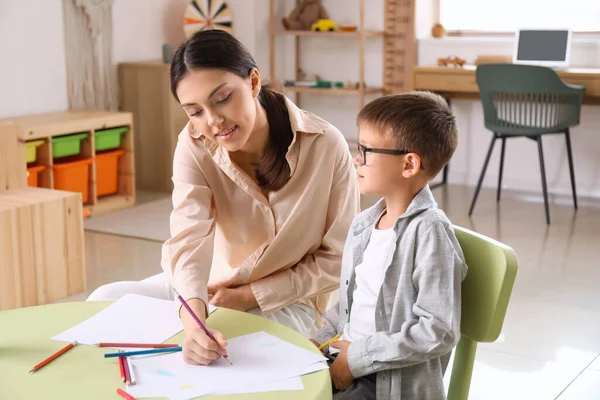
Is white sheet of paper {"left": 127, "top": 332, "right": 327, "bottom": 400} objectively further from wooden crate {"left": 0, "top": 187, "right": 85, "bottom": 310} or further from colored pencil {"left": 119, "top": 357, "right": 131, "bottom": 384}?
wooden crate {"left": 0, "top": 187, "right": 85, "bottom": 310}

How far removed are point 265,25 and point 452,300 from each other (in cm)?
506

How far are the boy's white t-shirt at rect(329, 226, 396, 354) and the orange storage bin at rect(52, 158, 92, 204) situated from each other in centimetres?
324

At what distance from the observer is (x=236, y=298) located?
1.73 meters

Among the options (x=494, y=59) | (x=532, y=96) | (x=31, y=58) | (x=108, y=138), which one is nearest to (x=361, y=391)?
(x=532, y=96)

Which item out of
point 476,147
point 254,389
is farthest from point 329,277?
point 476,147

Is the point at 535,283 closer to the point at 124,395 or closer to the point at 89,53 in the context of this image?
the point at 124,395

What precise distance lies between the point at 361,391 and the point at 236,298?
415 millimetres

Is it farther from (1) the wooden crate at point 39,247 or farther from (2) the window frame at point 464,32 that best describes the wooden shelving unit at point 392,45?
(1) the wooden crate at point 39,247

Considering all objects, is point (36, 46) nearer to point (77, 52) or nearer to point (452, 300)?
point (77, 52)

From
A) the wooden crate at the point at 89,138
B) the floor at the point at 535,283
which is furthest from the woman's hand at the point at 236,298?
the wooden crate at the point at 89,138

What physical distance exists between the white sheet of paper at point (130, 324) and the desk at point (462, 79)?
368 centimetres

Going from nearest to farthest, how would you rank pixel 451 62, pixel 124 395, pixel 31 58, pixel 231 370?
pixel 124 395
pixel 231 370
pixel 31 58
pixel 451 62

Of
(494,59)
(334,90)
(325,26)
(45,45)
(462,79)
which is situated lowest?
(334,90)

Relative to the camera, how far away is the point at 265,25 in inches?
242
